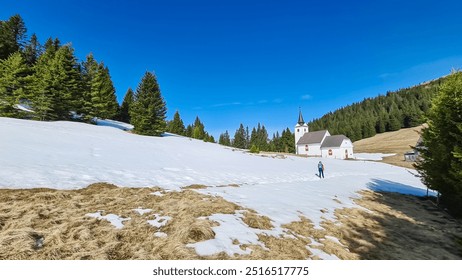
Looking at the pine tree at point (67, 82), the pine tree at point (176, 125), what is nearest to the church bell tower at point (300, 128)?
the pine tree at point (176, 125)

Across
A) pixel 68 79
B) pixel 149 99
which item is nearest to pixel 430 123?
pixel 149 99

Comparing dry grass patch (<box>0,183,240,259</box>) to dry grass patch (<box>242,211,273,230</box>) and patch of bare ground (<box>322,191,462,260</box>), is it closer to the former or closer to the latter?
dry grass patch (<box>242,211,273,230</box>)

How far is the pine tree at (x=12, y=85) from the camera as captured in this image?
3184 centimetres

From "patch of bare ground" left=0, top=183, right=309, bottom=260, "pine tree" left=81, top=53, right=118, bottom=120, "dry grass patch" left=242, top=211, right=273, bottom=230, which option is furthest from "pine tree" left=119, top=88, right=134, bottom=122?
"dry grass patch" left=242, top=211, right=273, bottom=230

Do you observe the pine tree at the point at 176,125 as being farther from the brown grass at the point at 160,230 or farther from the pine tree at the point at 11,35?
the brown grass at the point at 160,230

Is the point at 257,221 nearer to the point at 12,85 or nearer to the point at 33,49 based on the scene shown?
the point at 12,85

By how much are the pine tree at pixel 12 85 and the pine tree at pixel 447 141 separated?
1740 inches

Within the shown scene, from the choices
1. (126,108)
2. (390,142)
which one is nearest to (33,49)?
(126,108)

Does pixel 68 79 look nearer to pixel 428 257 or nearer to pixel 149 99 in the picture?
pixel 149 99

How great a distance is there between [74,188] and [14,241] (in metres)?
5.35

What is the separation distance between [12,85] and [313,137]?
72.7 m

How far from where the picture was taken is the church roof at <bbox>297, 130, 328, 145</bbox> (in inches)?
2956

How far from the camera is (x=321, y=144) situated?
74.0 meters
